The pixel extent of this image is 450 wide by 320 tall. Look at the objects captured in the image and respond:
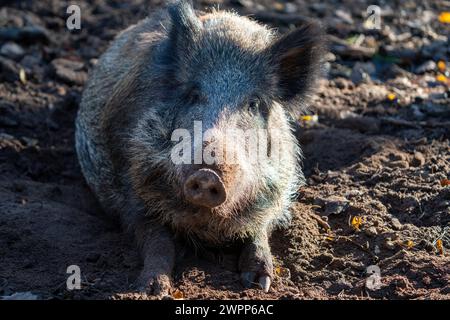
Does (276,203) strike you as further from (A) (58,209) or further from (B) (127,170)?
(A) (58,209)

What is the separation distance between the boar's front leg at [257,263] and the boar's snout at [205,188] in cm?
89

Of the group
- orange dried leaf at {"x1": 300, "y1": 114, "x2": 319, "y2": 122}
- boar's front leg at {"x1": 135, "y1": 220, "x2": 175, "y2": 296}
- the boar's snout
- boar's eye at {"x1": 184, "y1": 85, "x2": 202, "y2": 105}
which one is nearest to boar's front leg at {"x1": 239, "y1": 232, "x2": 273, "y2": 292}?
boar's front leg at {"x1": 135, "y1": 220, "x2": 175, "y2": 296}

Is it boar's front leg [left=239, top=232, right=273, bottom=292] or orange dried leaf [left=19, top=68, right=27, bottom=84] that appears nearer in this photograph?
boar's front leg [left=239, top=232, right=273, bottom=292]

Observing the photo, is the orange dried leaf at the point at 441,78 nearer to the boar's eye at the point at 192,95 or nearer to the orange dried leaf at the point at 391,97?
the orange dried leaf at the point at 391,97

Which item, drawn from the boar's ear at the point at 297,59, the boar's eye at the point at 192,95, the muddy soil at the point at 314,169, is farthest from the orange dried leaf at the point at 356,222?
the boar's eye at the point at 192,95

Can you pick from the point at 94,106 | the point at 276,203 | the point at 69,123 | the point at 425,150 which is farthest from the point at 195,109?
the point at 69,123

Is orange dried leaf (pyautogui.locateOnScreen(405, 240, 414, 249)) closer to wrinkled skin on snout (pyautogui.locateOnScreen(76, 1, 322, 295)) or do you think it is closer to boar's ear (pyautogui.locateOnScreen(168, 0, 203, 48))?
wrinkled skin on snout (pyautogui.locateOnScreen(76, 1, 322, 295))

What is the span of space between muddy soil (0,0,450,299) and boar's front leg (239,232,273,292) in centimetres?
8

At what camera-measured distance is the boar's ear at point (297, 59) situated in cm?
592

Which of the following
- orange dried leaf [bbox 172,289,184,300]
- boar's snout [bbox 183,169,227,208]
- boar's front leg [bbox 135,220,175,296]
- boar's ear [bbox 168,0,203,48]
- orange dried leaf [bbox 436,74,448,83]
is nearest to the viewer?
boar's snout [bbox 183,169,227,208]

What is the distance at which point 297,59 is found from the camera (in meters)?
6.05

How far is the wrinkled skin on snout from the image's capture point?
5227 millimetres

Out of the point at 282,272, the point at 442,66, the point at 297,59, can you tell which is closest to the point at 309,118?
Result: the point at 297,59

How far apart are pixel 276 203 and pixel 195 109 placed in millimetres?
980
